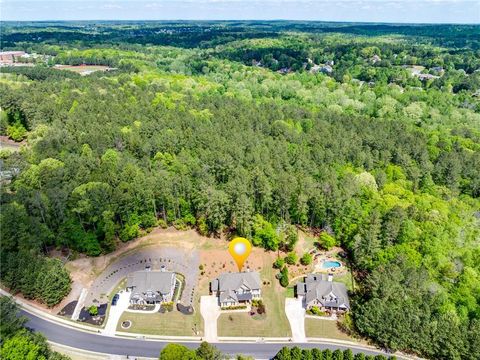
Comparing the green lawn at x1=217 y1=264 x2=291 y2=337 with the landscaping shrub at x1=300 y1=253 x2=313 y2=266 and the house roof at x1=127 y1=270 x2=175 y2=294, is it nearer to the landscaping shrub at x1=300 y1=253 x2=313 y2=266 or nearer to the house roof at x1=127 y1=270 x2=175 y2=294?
the landscaping shrub at x1=300 y1=253 x2=313 y2=266

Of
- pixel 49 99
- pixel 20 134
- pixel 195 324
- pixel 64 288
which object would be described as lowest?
pixel 195 324

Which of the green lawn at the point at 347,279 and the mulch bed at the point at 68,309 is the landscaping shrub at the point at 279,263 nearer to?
the green lawn at the point at 347,279

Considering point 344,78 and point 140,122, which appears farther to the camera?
point 344,78

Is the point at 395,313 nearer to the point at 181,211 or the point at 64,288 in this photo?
the point at 181,211

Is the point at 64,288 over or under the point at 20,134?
under

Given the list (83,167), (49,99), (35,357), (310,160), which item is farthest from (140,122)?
(35,357)

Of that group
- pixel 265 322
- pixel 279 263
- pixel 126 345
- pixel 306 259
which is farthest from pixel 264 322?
pixel 126 345

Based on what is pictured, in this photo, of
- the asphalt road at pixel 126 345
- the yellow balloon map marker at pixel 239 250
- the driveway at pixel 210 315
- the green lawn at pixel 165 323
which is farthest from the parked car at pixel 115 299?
the yellow balloon map marker at pixel 239 250
